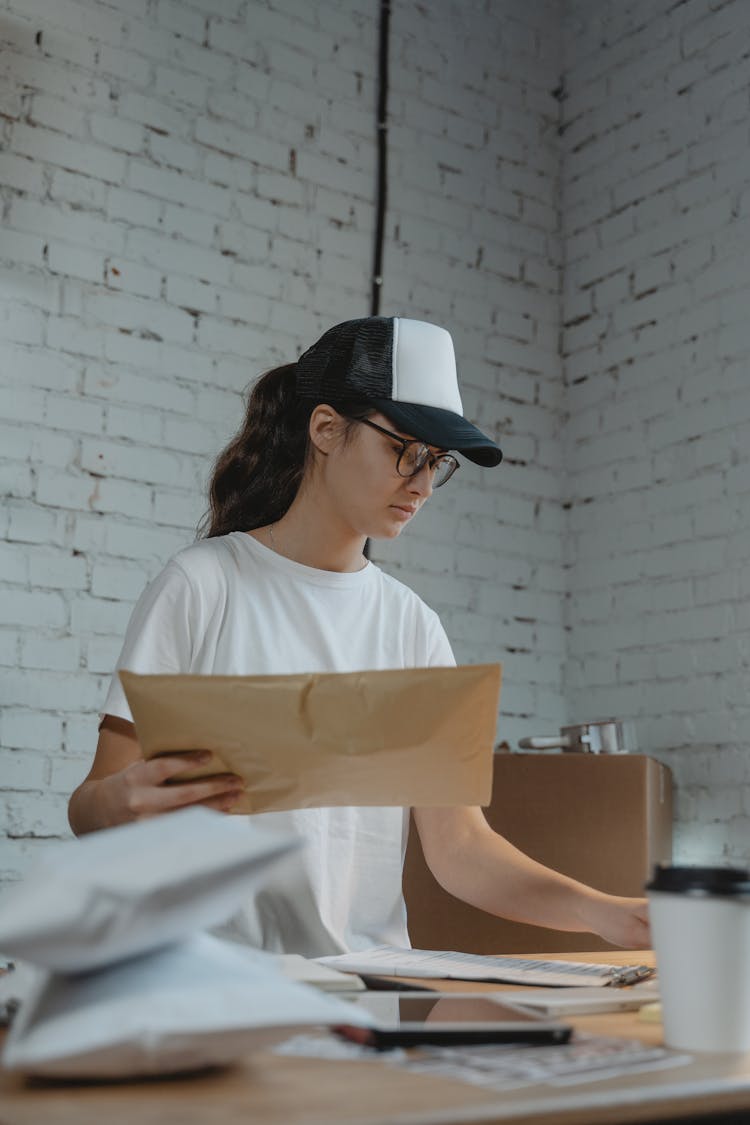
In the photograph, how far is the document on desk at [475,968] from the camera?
44.0 inches

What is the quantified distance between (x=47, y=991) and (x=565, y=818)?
2160mm

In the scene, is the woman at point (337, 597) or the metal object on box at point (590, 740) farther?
the metal object on box at point (590, 740)

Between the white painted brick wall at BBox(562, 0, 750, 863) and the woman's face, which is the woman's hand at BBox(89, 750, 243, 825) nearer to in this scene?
the woman's face

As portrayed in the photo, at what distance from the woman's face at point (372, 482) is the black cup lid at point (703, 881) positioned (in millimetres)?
875

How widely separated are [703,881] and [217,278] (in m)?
2.47

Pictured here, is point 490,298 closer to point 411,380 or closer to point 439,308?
point 439,308

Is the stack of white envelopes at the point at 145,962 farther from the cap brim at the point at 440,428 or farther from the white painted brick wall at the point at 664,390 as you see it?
the white painted brick wall at the point at 664,390

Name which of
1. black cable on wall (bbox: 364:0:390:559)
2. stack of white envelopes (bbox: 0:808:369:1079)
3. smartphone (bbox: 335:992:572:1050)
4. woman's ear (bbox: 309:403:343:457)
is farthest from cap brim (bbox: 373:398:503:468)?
black cable on wall (bbox: 364:0:390:559)

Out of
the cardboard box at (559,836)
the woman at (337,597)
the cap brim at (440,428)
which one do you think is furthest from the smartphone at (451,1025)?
the cardboard box at (559,836)

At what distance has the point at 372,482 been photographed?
64.4 inches

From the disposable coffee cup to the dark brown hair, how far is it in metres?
1.13

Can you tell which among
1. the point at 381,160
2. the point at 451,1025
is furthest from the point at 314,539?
the point at 381,160

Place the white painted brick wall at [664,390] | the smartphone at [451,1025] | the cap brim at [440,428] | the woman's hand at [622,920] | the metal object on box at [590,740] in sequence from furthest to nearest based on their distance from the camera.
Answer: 1. the white painted brick wall at [664,390]
2. the metal object on box at [590,740]
3. the cap brim at [440,428]
4. the woman's hand at [622,920]
5. the smartphone at [451,1025]

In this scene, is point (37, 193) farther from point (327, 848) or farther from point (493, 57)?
point (327, 848)
